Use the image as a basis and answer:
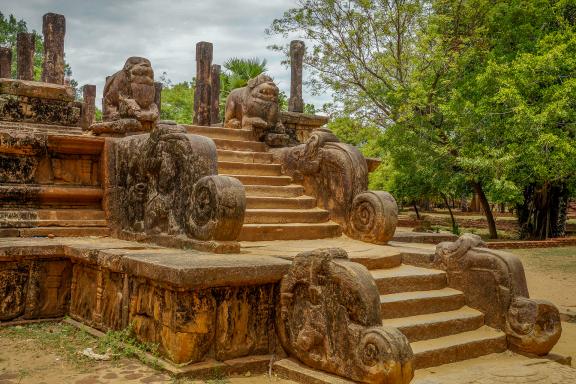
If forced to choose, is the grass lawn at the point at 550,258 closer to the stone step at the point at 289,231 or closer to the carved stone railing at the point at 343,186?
the carved stone railing at the point at 343,186

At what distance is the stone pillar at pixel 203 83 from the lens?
14.5 m

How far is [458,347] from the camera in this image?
4.08 metres

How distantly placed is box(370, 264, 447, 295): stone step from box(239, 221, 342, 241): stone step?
1153mm

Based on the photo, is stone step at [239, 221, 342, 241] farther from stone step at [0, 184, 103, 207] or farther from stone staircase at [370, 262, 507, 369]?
stone step at [0, 184, 103, 207]

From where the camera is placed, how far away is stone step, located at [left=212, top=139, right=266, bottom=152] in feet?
23.3

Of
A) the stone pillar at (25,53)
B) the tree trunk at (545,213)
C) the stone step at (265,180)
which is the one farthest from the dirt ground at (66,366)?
the tree trunk at (545,213)

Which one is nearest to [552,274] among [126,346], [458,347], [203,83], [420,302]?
[420,302]

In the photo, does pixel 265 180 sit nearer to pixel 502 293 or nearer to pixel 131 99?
pixel 131 99

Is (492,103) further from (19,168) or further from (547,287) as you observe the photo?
(19,168)

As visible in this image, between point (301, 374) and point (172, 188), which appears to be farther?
point (172, 188)

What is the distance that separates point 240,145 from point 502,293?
12.6 feet

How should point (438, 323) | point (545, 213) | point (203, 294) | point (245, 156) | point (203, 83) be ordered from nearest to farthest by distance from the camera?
point (203, 294), point (438, 323), point (245, 156), point (203, 83), point (545, 213)

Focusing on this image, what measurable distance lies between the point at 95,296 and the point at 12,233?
136 centimetres

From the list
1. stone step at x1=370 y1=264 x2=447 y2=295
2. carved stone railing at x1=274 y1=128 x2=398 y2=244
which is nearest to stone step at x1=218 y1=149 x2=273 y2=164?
carved stone railing at x1=274 y1=128 x2=398 y2=244
